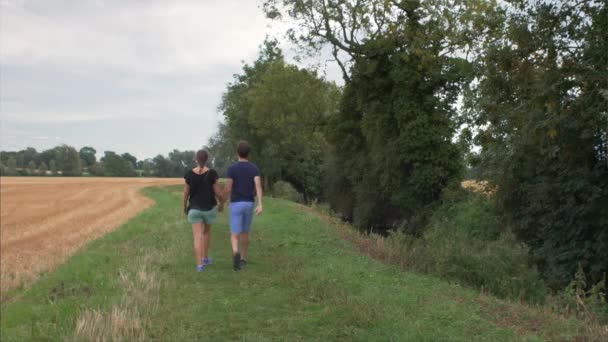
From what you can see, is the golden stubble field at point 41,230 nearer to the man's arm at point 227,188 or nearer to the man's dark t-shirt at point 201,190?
the man's dark t-shirt at point 201,190

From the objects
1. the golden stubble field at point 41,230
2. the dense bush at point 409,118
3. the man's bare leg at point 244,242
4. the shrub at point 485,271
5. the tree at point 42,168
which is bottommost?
the golden stubble field at point 41,230

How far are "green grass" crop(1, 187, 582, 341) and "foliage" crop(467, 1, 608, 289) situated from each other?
487 cm

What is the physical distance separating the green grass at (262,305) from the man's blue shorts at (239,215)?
0.77 meters

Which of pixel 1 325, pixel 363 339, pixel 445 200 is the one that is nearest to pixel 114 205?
pixel 445 200

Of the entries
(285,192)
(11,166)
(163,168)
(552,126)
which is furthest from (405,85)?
(163,168)

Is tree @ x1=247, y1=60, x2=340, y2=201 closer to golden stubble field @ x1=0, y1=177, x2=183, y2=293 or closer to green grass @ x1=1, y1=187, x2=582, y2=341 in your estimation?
golden stubble field @ x1=0, y1=177, x2=183, y2=293

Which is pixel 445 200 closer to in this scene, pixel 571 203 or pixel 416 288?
pixel 571 203

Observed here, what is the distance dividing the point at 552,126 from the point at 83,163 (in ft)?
335

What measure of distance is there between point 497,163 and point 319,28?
15706mm

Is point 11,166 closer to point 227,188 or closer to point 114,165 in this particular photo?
point 114,165

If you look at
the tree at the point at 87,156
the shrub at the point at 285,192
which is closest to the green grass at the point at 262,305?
the shrub at the point at 285,192

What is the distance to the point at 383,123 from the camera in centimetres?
2738

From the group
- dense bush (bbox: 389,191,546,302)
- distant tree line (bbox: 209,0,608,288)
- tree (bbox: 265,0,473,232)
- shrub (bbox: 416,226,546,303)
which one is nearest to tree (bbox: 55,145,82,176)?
distant tree line (bbox: 209,0,608,288)

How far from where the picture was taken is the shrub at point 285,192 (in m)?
49.3
